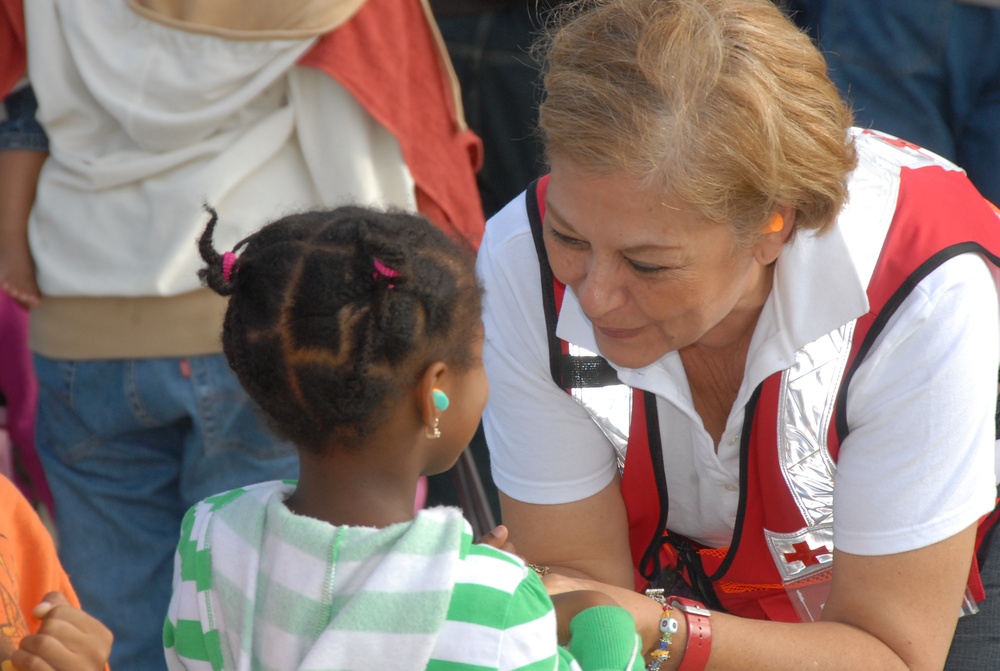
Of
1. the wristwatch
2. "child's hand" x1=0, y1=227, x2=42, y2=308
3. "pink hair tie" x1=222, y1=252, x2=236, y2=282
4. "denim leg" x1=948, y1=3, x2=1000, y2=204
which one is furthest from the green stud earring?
"denim leg" x1=948, y1=3, x2=1000, y2=204

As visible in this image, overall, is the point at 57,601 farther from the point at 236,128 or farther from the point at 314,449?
the point at 236,128

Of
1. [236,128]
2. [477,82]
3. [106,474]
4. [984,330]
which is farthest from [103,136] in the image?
[984,330]

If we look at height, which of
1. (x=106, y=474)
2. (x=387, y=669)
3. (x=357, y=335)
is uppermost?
(x=357, y=335)

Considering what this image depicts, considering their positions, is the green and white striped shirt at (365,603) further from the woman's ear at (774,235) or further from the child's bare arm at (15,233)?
the child's bare arm at (15,233)

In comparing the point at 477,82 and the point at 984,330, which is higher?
the point at 984,330

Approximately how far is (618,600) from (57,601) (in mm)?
750

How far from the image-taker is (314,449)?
4.95 feet

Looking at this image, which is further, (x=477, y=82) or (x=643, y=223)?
(x=477, y=82)

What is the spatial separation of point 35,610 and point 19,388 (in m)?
1.29

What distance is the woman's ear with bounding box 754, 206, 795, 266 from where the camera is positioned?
173 cm

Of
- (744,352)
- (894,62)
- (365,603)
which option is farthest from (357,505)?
(894,62)

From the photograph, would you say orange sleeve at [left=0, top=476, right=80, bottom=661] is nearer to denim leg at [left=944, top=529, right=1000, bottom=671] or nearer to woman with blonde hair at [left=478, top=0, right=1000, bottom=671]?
woman with blonde hair at [left=478, top=0, right=1000, bottom=671]

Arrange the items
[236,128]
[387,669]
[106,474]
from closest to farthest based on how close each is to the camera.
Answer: [387,669] → [236,128] → [106,474]

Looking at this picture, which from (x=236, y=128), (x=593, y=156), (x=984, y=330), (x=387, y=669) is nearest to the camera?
A: (x=387, y=669)
